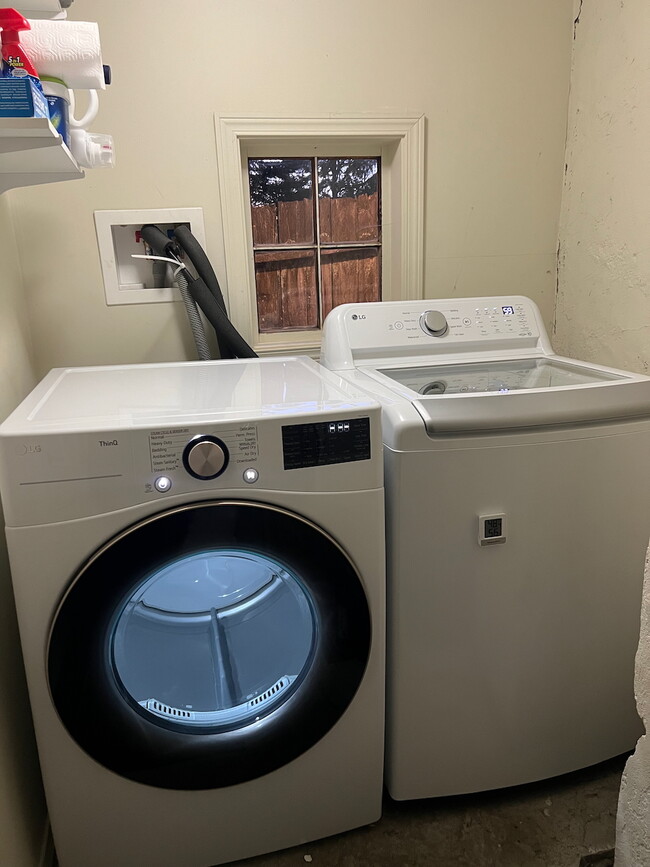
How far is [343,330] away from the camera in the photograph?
63.8 inches

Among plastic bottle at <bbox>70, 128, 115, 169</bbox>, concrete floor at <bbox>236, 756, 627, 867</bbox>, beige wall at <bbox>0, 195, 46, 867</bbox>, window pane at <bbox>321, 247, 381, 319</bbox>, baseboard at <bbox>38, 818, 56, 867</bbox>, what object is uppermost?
plastic bottle at <bbox>70, 128, 115, 169</bbox>

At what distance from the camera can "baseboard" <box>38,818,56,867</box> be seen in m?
1.24

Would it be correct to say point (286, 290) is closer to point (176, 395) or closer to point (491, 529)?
point (176, 395)

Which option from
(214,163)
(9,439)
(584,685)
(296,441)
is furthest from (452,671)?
(214,163)

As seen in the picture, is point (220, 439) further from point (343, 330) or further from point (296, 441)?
point (343, 330)

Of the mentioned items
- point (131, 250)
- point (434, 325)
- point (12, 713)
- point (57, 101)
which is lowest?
point (12, 713)

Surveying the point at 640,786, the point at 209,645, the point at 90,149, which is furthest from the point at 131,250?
the point at 640,786

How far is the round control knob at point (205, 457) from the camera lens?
987mm

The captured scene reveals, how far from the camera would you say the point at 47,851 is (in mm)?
1281

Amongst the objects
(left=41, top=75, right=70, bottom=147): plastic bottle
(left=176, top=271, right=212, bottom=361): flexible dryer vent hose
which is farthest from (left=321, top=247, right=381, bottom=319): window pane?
(left=41, top=75, right=70, bottom=147): plastic bottle

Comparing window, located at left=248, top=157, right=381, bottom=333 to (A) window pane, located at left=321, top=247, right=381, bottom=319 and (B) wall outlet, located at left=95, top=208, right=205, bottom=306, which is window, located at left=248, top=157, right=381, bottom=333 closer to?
(A) window pane, located at left=321, top=247, right=381, bottom=319

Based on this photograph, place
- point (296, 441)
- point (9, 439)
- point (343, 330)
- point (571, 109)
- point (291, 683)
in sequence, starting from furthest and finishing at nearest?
point (571, 109) → point (343, 330) → point (291, 683) → point (296, 441) → point (9, 439)

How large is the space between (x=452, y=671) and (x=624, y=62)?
171 centimetres

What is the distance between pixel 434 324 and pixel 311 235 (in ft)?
1.99
